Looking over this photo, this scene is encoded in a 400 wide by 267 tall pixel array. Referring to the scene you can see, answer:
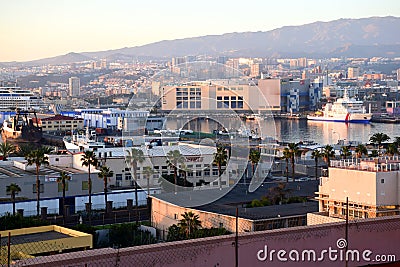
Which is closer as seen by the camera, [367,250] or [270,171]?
[367,250]

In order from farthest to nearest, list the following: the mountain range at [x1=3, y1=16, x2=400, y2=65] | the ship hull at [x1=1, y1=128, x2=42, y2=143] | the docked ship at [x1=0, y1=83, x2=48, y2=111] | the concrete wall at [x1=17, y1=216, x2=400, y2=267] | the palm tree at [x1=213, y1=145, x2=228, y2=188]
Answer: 1. the mountain range at [x1=3, y1=16, x2=400, y2=65]
2. the docked ship at [x1=0, y1=83, x2=48, y2=111]
3. the ship hull at [x1=1, y1=128, x2=42, y2=143]
4. the palm tree at [x1=213, y1=145, x2=228, y2=188]
5. the concrete wall at [x1=17, y1=216, x2=400, y2=267]

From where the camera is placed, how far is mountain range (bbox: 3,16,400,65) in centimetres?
11163

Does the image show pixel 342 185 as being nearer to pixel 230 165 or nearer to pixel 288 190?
pixel 288 190

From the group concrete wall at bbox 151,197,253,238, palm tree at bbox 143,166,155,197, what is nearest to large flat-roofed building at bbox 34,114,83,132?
palm tree at bbox 143,166,155,197

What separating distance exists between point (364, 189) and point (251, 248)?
2.97 meters

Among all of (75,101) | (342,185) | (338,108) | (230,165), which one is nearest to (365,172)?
(342,185)

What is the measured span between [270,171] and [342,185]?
6.35 m

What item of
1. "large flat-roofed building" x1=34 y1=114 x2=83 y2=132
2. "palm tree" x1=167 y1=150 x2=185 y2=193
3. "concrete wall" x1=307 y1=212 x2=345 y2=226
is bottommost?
"large flat-roofed building" x1=34 y1=114 x2=83 y2=132

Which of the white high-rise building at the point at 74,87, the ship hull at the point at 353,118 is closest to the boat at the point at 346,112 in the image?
the ship hull at the point at 353,118

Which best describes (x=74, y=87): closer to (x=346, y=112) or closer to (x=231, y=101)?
(x=231, y=101)

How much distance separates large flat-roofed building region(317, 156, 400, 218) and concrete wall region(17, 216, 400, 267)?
7.93ft

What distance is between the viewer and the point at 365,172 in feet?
17.2

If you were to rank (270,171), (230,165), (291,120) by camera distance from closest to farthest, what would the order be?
(230,165), (270,171), (291,120)

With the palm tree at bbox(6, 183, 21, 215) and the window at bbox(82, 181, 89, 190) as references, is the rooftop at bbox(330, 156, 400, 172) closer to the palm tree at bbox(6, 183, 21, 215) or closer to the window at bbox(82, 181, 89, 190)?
the palm tree at bbox(6, 183, 21, 215)
